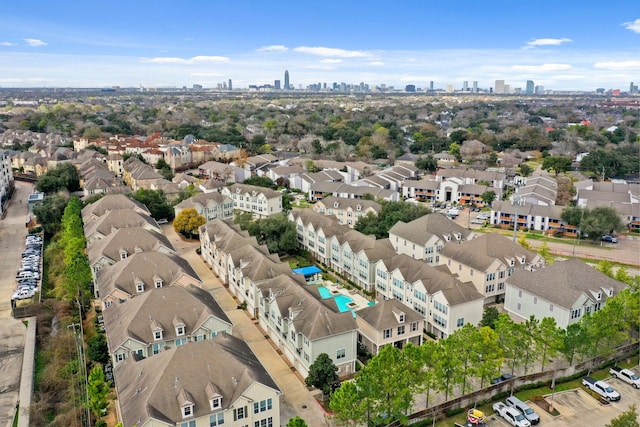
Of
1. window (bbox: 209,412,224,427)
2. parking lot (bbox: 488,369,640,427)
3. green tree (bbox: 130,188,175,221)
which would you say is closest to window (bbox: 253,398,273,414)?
window (bbox: 209,412,224,427)

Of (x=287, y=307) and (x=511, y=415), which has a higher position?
(x=287, y=307)

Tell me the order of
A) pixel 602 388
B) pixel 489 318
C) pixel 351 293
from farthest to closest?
pixel 351 293 < pixel 489 318 < pixel 602 388

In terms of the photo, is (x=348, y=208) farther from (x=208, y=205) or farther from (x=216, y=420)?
(x=216, y=420)

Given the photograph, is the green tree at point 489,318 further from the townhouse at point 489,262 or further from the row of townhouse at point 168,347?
the row of townhouse at point 168,347

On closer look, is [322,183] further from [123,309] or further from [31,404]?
[31,404]

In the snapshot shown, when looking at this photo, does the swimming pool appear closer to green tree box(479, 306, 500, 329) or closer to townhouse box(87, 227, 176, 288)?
green tree box(479, 306, 500, 329)

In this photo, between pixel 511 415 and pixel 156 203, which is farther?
pixel 156 203

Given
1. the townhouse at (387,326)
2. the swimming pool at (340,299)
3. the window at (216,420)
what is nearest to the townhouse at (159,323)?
the window at (216,420)

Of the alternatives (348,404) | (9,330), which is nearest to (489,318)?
(348,404)
